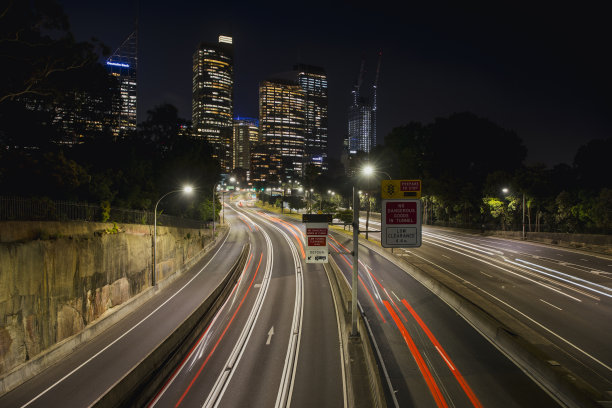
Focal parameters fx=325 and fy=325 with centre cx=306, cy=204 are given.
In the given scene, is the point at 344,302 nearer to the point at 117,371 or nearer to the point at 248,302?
the point at 248,302

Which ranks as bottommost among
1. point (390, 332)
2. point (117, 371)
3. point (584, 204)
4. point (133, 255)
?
point (117, 371)

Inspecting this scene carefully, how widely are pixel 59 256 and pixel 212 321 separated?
1040 centimetres

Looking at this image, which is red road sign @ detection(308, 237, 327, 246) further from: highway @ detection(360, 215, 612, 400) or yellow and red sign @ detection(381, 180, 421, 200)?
highway @ detection(360, 215, 612, 400)

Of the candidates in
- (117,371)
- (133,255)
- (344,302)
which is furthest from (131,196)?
(344,302)

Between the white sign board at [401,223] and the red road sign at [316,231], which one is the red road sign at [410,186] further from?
the red road sign at [316,231]

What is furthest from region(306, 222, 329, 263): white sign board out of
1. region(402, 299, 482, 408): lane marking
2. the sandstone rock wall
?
the sandstone rock wall

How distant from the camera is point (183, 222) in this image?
149 feet

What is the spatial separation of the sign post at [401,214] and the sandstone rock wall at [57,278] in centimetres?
1845

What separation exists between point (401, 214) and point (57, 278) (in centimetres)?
2023

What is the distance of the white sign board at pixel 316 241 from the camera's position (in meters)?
17.8

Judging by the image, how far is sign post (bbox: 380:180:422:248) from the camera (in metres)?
13.2

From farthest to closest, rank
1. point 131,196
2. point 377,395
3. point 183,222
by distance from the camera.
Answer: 1. point 183,222
2. point 131,196
3. point 377,395

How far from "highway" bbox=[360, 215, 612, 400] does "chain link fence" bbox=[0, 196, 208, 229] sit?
29250 millimetres

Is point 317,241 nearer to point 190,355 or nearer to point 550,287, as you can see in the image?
point 190,355
